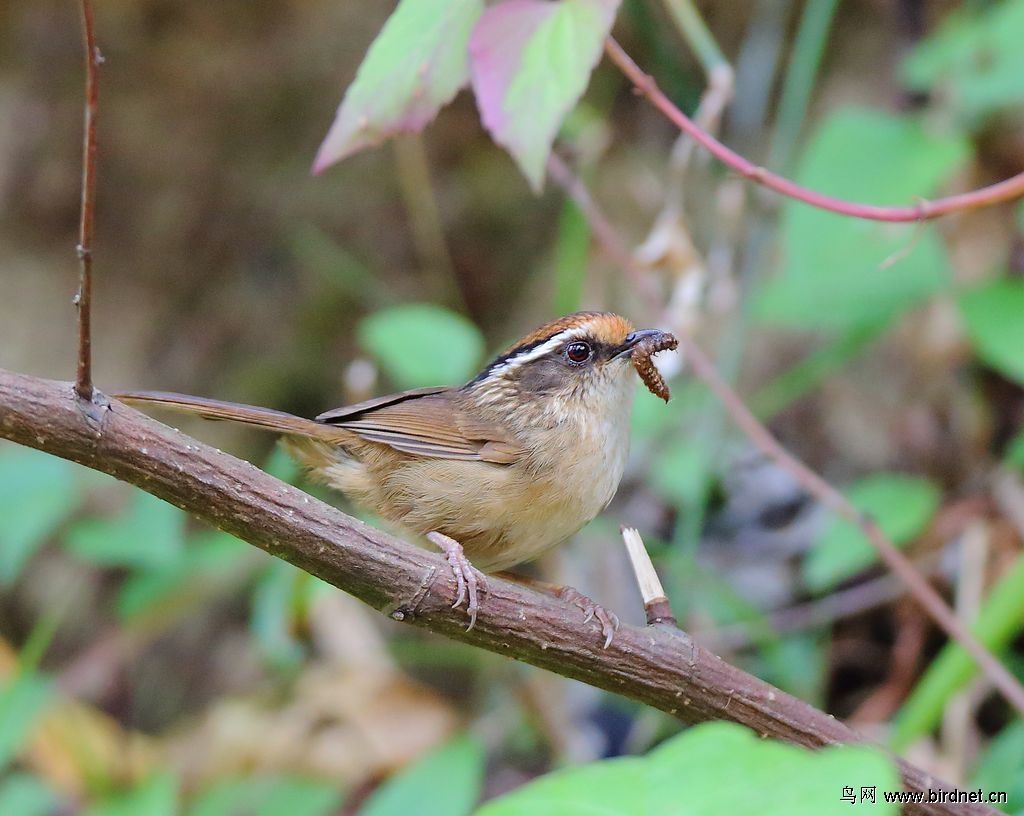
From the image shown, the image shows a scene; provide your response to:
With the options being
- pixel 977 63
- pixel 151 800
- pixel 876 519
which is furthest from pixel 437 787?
pixel 977 63

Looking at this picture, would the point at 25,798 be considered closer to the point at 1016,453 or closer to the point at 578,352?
the point at 578,352

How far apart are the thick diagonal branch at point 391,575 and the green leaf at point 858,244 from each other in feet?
7.03

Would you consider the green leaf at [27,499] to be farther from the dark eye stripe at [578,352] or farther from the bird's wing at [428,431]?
the dark eye stripe at [578,352]

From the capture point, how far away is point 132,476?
1.95 meters

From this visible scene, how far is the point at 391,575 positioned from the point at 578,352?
1.30 metres

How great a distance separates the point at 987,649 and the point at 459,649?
6.68 feet

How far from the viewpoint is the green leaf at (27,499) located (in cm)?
385

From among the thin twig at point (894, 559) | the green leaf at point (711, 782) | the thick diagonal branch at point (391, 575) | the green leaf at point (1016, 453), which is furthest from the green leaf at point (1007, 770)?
the green leaf at point (711, 782)

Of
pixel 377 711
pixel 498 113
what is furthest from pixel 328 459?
pixel 377 711

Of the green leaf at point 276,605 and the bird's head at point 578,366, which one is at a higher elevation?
the bird's head at point 578,366

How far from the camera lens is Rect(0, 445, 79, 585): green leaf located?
3.85m

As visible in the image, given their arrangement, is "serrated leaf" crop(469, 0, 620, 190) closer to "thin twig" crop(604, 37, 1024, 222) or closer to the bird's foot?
"thin twig" crop(604, 37, 1024, 222)

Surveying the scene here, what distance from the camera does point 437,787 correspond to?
372cm

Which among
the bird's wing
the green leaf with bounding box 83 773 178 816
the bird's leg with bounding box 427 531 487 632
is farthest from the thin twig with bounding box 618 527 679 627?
the green leaf with bounding box 83 773 178 816
